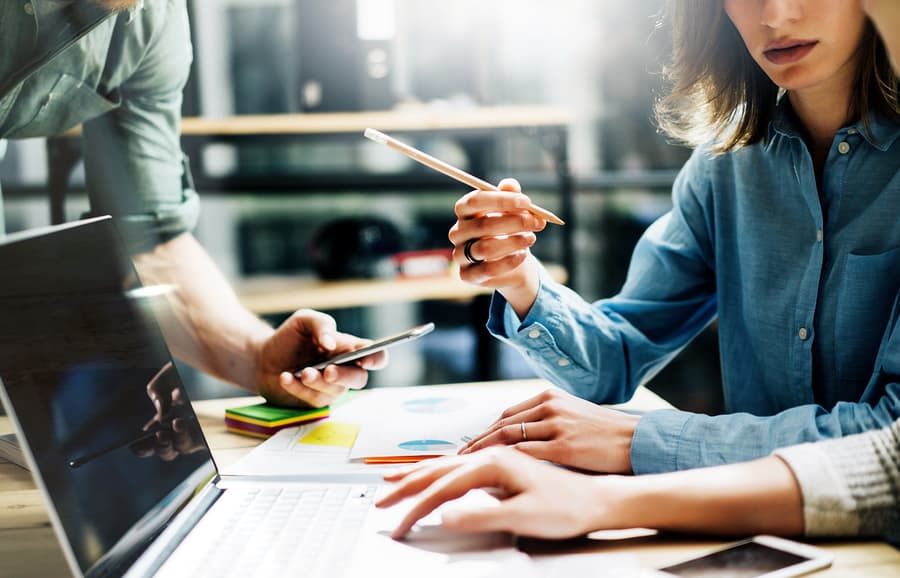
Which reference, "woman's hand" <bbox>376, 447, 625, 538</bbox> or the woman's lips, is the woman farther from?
the woman's lips

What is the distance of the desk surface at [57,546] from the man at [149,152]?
0.62ft

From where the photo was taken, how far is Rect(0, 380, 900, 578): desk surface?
591mm

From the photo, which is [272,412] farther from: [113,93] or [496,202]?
[113,93]

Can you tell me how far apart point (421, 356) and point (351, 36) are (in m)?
1.13

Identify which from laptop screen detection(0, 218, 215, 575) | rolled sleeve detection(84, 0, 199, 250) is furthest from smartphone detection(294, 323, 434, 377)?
rolled sleeve detection(84, 0, 199, 250)

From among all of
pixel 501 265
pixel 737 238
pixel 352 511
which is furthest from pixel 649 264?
pixel 352 511

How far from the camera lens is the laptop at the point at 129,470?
1.79ft

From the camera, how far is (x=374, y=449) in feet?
2.87

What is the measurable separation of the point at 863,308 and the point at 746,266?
0.55 ft

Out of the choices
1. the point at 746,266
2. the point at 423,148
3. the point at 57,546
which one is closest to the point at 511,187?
the point at 746,266

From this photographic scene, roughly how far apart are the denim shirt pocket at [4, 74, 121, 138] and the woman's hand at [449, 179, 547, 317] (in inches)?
23.0

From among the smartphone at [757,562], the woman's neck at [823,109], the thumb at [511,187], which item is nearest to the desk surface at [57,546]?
the smartphone at [757,562]

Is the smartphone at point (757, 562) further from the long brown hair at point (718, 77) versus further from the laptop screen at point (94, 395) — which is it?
the long brown hair at point (718, 77)

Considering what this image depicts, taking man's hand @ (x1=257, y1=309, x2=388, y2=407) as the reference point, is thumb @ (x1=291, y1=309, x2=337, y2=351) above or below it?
above
